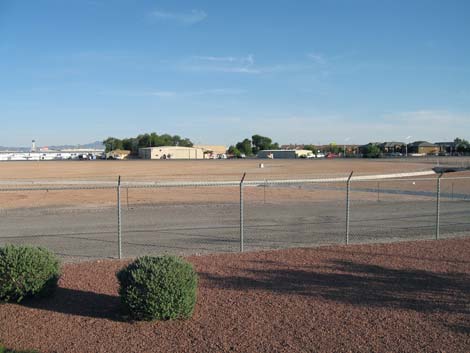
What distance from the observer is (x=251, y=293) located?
8.28m

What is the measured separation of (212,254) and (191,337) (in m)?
5.22

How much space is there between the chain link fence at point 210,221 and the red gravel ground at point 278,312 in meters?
2.56

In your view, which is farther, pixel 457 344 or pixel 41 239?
pixel 41 239

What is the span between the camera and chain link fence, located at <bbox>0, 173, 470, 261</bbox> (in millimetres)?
13344

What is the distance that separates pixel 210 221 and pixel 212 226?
137cm

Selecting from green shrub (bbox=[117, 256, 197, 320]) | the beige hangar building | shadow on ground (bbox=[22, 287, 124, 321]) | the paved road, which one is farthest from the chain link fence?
the beige hangar building

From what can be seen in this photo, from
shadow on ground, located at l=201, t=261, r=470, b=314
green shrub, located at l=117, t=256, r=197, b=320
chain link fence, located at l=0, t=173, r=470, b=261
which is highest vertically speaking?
green shrub, located at l=117, t=256, r=197, b=320

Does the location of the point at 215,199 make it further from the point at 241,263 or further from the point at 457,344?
the point at 457,344

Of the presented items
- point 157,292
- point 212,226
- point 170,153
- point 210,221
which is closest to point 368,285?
point 157,292

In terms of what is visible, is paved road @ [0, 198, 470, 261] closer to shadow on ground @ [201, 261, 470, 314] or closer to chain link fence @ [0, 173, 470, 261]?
chain link fence @ [0, 173, 470, 261]

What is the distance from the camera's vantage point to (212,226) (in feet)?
55.8

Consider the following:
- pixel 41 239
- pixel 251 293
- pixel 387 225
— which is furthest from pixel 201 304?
pixel 387 225

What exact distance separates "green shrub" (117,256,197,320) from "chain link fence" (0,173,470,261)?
443cm

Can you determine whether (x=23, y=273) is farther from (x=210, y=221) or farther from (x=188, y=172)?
(x=188, y=172)
